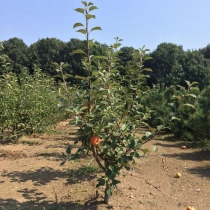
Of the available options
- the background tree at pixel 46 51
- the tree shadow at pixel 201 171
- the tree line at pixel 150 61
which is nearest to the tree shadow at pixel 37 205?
the tree shadow at pixel 201 171

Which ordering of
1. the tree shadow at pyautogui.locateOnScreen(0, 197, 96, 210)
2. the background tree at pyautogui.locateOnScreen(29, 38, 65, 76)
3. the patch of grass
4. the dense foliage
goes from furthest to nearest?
1. the background tree at pyautogui.locateOnScreen(29, 38, 65, 76)
2. the patch of grass
3. the dense foliage
4. the tree shadow at pyautogui.locateOnScreen(0, 197, 96, 210)

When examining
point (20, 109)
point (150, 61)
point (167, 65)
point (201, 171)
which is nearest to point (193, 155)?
point (201, 171)

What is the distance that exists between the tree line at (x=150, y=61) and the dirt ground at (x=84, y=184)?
18795mm

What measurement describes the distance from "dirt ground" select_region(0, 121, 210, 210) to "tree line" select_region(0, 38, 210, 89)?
61.7ft

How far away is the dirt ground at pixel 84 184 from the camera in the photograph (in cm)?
293

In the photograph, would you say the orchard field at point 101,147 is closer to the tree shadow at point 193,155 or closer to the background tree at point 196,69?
the tree shadow at point 193,155

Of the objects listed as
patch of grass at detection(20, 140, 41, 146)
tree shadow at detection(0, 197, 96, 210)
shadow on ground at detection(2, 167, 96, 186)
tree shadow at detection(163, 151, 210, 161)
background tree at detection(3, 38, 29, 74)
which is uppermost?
background tree at detection(3, 38, 29, 74)

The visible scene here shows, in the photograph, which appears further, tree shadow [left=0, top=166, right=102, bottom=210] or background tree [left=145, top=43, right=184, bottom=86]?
background tree [left=145, top=43, right=184, bottom=86]

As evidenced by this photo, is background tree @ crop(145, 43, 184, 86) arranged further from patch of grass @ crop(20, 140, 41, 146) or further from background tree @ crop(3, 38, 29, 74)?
patch of grass @ crop(20, 140, 41, 146)

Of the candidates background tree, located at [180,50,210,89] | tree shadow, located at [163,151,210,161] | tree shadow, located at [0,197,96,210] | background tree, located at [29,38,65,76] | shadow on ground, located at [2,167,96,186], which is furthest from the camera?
background tree, located at [29,38,65,76]

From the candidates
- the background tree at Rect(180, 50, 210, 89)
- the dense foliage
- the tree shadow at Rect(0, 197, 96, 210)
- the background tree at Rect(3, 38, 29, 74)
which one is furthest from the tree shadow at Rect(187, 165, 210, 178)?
the background tree at Rect(3, 38, 29, 74)

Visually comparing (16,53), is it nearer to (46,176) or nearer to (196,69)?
(196,69)

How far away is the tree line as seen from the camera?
24516mm

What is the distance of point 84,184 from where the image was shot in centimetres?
341
